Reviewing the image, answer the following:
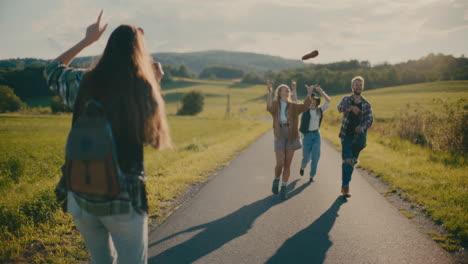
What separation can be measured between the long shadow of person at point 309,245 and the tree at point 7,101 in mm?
66571

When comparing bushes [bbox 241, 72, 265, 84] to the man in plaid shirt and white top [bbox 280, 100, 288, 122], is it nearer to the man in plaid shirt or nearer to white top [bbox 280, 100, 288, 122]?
the man in plaid shirt

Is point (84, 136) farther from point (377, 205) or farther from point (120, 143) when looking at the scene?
point (377, 205)

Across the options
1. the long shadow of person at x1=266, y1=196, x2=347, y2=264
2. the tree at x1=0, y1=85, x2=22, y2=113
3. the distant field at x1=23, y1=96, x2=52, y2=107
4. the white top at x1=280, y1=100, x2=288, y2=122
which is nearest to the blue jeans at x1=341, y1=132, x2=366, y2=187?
the white top at x1=280, y1=100, x2=288, y2=122

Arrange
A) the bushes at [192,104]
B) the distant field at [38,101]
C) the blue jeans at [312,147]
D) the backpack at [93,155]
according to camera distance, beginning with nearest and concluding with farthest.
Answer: the backpack at [93,155], the blue jeans at [312,147], the bushes at [192,104], the distant field at [38,101]

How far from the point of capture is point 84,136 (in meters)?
1.49

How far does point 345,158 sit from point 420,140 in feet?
28.3

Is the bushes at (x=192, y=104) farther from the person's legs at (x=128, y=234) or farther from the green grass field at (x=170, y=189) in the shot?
the person's legs at (x=128, y=234)

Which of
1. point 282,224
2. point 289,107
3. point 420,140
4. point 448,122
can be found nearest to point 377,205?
point 282,224

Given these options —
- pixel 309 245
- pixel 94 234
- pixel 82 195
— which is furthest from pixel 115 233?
pixel 309 245

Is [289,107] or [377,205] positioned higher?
[289,107]

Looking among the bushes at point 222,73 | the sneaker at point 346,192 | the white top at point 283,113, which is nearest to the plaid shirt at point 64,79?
the white top at point 283,113

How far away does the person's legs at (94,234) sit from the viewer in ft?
5.54

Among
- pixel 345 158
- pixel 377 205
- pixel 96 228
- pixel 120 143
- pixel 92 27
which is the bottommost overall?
pixel 377 205

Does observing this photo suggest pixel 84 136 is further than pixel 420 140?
No
